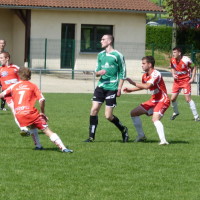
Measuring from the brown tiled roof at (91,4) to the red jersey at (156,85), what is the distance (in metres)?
26.5

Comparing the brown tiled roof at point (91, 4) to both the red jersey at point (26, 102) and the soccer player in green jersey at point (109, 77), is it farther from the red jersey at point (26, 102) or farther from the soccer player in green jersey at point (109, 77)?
the red jersey at point (26, 102)

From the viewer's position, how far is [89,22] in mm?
41688

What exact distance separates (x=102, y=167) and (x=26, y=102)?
72.5 inches

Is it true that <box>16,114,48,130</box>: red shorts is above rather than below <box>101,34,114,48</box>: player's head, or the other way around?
below

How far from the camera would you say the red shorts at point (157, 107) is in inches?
537

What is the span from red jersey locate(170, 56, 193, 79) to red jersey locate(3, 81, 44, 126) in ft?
25.2

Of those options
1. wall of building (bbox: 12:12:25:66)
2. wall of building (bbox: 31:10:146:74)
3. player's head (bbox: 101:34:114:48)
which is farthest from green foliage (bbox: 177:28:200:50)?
player's head (bbox: 101:34:114:48)

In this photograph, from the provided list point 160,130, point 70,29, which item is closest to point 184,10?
point 70,29

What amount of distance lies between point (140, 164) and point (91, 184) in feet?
6.00

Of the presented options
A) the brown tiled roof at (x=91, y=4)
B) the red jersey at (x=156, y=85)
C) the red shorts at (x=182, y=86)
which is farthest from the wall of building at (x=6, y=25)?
the red jersey at (x=156, y=85)

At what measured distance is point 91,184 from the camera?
378 inches

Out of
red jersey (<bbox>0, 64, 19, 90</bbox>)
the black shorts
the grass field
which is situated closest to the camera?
the grass field

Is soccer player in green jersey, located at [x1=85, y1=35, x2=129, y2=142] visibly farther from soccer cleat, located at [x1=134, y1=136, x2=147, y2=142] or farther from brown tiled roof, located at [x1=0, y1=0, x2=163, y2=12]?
brown tiled roof, located at [x1=0, y1=0, x2=163, y2=12]

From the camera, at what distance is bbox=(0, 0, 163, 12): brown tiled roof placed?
1564 inches
